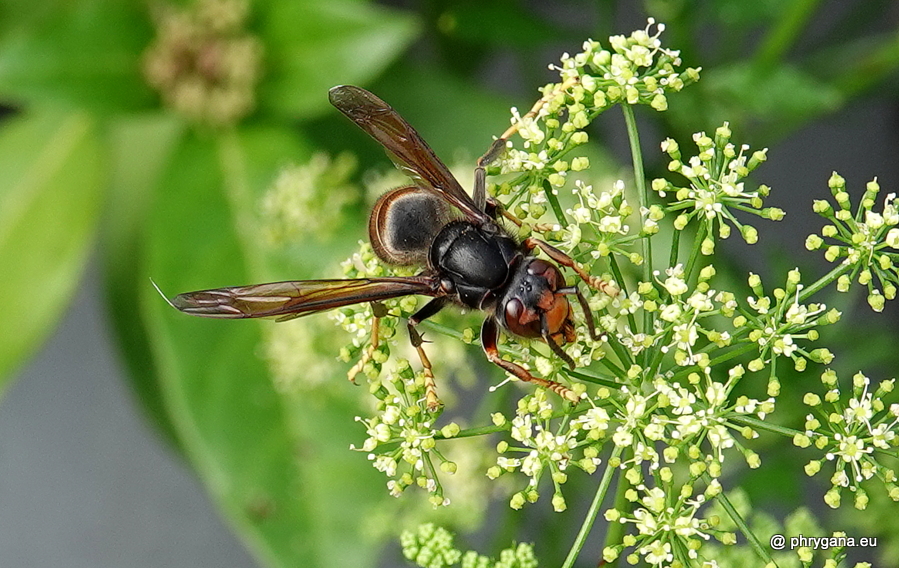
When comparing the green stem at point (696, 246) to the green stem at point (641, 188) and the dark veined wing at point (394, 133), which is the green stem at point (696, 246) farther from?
the dark veined wing at point (394, 133)

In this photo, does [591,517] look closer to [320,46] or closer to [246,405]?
[246,405]

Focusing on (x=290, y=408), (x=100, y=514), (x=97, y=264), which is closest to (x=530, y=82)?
(x=290, y=408)

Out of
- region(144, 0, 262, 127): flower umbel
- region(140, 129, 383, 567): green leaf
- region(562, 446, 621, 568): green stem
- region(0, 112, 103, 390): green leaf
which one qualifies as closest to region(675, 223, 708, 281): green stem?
region(562, 446, 621, 568): green stem

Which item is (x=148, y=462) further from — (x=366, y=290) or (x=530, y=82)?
(x=366, y=290)

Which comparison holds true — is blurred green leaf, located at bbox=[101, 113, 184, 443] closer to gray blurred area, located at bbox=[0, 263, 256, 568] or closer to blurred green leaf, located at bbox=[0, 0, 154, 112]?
blurred green leaf, located at bbox=[0, 0, 154, 112]

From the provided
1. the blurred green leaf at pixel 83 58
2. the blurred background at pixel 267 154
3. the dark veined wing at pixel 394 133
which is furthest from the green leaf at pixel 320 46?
the dark veined wing at pixel 394 133

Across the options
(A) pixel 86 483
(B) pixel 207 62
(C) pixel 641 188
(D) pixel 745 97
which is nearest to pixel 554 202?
(C) pixel 641 188
